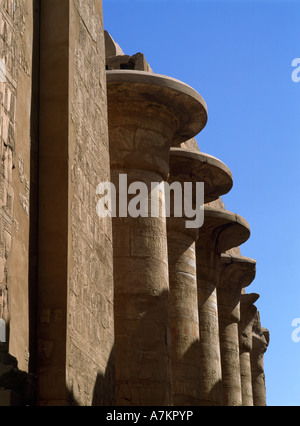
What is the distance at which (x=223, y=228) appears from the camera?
18.7 m

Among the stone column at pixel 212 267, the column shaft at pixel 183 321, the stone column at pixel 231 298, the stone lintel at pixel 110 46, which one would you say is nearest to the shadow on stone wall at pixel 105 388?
the column shaft at pixel 183 321

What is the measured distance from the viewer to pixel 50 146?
833cm

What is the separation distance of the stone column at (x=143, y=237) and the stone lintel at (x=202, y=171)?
6.94 ft

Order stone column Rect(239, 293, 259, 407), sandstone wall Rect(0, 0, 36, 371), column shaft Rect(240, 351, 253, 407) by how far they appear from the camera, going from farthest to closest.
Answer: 1. stone column Rect(239, 293, 259, 407)
2. column shaft Rect(240, 351, 253, 407)
3. sandstone wall Rect(0, 0, 36, 371)

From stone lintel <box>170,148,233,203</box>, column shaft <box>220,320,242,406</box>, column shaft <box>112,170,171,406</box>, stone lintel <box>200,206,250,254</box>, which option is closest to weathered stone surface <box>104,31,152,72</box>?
column shaft <box>112,170,171,406</box>

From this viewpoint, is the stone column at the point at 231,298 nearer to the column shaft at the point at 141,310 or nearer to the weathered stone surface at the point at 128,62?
the weathered stone surface at the point at 128,62

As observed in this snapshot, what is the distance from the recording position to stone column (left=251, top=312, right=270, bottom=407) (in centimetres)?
2914

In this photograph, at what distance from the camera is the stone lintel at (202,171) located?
51.8 ft

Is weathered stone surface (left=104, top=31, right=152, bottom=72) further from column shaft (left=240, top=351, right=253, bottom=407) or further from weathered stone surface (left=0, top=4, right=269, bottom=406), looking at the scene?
column shaft (left=240, top=351, right=253, bottom=407)

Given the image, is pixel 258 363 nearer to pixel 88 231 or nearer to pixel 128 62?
pixel 128 62

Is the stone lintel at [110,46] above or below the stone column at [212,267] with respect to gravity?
above

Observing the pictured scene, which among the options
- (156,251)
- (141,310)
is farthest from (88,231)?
(156,251)

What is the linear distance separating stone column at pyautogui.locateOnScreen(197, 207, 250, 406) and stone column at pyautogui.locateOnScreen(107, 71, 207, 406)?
497 centimetres
